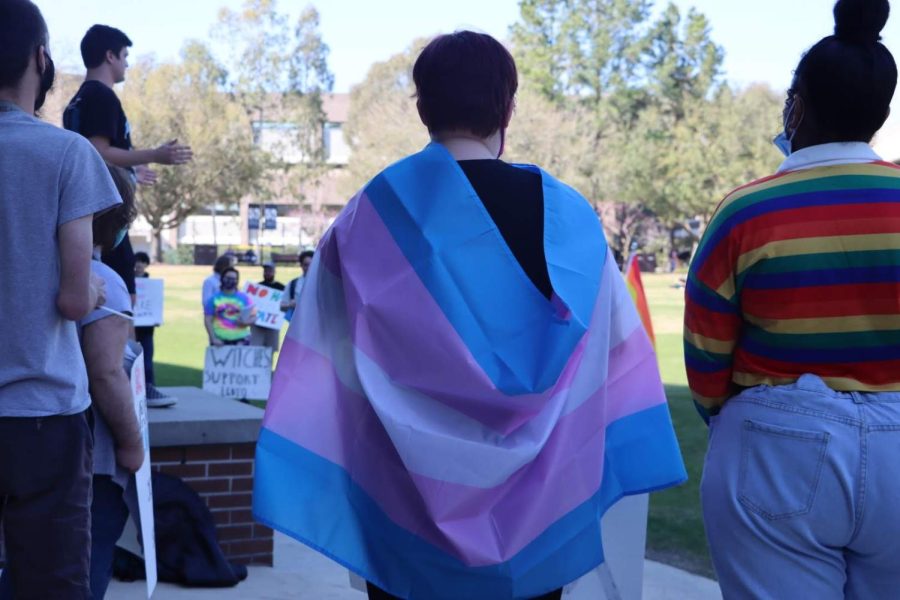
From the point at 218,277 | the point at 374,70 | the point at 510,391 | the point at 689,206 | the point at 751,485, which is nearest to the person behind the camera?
the point at 510,391

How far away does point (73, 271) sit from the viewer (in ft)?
9.11

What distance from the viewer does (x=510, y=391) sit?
236 cm

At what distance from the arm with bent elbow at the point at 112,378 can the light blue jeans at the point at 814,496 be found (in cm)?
172

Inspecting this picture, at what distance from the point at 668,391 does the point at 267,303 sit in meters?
5.24

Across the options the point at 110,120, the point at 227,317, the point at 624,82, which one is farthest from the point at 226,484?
the point at 624,82

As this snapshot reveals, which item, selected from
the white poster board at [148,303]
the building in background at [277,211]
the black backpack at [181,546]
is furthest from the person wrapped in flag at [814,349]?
the building in background at [277,211]

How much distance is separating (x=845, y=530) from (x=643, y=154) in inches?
2795

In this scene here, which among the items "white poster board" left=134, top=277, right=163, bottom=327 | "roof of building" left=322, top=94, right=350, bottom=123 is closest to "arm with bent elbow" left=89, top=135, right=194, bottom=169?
"white poster board" left=134, top=277, right=163, bottom=327

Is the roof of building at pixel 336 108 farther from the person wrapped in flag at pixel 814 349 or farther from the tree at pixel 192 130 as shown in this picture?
the person wrapped in flag at pixel 814 349

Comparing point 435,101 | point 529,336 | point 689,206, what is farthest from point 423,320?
point 689,206

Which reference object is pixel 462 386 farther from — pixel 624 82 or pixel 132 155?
pixel 624 82

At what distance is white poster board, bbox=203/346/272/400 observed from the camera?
42.1 ft

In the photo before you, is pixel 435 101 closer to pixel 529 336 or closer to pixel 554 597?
pixel 529 336

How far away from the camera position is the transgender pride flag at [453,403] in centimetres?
238
